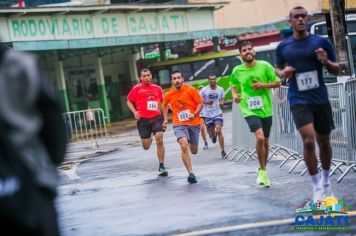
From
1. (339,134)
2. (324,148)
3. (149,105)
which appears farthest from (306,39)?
(149,105)

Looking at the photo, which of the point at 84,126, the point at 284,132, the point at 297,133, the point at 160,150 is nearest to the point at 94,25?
the point at 84,126

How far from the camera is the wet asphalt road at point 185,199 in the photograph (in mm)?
6645

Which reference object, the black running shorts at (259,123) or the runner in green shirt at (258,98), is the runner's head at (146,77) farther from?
the black running shorts at (259,123)

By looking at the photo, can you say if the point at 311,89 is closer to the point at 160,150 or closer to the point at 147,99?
the point at 160,150

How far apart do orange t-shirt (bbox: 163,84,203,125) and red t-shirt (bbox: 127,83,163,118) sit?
0.92 m

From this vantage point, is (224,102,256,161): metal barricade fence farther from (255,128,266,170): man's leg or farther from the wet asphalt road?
(255,128,266,170): man's leg

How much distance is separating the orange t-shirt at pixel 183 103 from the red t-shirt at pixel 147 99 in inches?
36.1

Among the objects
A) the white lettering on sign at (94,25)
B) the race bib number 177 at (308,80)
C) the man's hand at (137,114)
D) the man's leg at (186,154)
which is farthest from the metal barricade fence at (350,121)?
the white lettering on sign at (94,25)

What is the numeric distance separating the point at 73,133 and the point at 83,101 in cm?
1300

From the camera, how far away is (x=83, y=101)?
37875mm

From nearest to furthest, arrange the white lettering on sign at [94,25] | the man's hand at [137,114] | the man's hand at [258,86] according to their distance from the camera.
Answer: the man's hand at [258,86], the man's hand at [137,114], the white lettering on sign at [94,25]

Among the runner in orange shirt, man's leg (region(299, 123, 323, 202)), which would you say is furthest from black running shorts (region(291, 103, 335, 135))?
the runner in orange shirt

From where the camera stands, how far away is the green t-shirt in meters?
9.13

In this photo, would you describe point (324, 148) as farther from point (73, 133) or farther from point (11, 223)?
point (73, 133)
